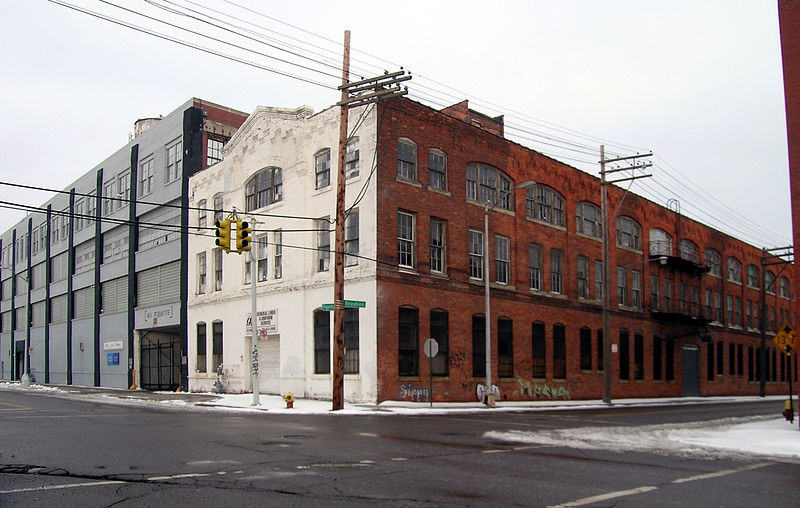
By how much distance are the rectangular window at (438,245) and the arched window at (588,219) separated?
38.9ft

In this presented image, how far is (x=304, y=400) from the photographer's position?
98.3ft

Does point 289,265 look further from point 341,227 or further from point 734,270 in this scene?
point 734,270

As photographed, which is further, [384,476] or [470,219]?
[470,219]

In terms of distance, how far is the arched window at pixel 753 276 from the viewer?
6112 cm

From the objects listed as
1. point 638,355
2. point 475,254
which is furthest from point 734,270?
point 475,254

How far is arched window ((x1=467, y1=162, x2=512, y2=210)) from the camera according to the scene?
34.2m

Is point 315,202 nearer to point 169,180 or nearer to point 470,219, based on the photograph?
point 470,219

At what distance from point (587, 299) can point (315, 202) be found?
17726mm

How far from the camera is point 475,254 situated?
111ft

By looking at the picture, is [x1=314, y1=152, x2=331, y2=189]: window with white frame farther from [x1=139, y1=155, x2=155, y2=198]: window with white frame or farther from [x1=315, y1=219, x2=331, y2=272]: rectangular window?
[x1=139, y1=155, x2=155, y2=198]: window with white frame

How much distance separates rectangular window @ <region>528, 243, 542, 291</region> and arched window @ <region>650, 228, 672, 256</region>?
42.9 ft

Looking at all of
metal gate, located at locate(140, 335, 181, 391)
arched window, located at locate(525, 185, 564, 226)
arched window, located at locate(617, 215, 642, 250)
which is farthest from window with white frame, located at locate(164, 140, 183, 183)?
arched window, located at locate(617, 215, 642, 250)

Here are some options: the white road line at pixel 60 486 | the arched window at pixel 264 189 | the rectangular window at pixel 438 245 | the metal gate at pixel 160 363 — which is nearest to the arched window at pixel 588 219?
the rectangular window at pixel 438 245

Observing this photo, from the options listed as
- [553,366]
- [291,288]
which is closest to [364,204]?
[291,288]
